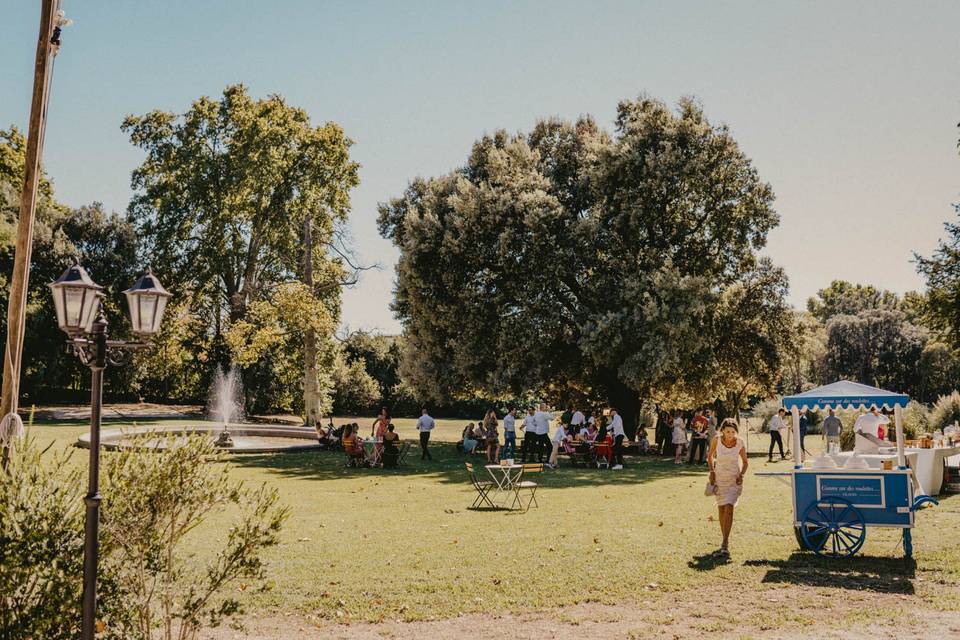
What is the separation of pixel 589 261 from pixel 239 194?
19616 mm

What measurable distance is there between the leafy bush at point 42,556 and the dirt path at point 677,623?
1657mm

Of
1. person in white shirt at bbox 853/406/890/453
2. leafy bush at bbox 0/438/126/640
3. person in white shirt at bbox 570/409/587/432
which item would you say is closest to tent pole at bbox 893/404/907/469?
person in white shirt at bbox 853/406/890/453

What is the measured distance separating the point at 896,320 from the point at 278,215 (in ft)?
211

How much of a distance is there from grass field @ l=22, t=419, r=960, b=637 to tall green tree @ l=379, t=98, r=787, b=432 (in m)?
11.2

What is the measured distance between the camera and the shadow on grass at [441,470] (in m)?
20.8

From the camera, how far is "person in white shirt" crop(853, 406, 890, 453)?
1323 cm

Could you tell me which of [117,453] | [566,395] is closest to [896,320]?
[566,395]

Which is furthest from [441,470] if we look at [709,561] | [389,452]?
[709,561]

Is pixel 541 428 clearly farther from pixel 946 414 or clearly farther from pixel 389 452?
pixel 946 414

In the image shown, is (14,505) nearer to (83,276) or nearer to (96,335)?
(96,335)

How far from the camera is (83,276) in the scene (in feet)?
22.1

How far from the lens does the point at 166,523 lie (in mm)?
6449

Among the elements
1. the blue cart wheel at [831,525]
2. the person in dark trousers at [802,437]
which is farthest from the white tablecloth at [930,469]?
the blue cart wheel at [831,525]

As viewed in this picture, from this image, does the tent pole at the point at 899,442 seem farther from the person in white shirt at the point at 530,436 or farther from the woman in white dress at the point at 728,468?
→ the person in white shirt at the point at 530,436
